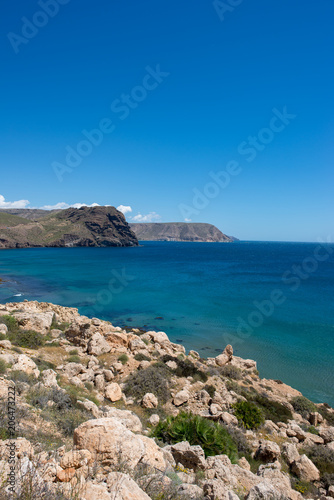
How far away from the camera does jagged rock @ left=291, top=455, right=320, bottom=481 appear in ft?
22.8

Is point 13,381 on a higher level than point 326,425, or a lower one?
higher

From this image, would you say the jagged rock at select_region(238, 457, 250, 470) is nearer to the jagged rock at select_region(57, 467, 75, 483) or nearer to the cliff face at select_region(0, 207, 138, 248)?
the jagged rock at select_region(57, 467, 75, 483)

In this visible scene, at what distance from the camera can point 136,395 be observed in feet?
32.9

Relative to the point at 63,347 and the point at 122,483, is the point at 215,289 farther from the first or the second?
the point at 122,483

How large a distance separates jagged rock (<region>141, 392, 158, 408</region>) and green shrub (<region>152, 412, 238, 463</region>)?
1783 mm

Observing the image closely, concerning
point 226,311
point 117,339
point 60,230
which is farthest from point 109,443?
point 60,230

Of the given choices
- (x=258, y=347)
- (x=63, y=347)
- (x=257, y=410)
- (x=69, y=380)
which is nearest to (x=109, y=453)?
(x=69, y=380)

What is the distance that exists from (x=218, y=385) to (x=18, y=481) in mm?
9949

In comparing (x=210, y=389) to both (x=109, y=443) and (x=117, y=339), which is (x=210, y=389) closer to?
(x=117, y=339)

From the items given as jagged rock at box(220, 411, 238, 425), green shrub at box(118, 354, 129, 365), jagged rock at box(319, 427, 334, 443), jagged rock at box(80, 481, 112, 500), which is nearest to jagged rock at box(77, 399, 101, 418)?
jagged rock at box(80, 481, 112, 500)

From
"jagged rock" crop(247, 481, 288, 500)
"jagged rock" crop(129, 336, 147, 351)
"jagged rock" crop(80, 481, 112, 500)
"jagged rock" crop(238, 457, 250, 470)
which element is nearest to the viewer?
"jagged rock" crop(80, 481, 112, 500)

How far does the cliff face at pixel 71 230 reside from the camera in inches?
5469

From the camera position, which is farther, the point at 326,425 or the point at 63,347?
the point at 63,347

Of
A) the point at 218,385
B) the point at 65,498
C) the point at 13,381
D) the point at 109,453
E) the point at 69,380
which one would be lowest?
the point at 218,385
